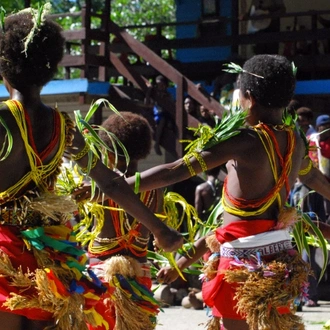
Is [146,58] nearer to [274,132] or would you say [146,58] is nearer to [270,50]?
[270,50]

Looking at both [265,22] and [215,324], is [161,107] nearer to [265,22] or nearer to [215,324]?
[265,22]

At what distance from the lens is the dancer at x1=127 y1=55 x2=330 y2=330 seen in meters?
4.98

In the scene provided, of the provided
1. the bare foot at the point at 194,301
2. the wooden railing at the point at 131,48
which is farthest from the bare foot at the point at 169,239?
the wooden railing at the point at 131,48

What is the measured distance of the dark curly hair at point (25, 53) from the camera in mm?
4238

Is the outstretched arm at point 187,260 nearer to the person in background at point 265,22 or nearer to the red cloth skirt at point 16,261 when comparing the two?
the red cloth skirt at point 16,261

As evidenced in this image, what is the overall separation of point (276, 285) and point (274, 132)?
844 millimetres

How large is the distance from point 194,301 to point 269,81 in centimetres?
607

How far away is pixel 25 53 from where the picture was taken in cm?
421

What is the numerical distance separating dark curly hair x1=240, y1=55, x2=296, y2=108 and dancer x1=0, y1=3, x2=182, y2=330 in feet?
3.79

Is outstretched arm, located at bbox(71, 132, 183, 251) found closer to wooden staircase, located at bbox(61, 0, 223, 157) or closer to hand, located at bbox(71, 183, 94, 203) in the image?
hand, located at bbox(71, 183, 94, 203)

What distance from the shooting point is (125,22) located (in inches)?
1243

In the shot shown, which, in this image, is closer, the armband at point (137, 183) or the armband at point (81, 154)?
the armband at point (81, 154)

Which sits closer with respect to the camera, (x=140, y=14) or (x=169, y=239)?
(x=169, y=239)

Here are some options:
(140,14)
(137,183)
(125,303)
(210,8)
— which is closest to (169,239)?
(137,183)
